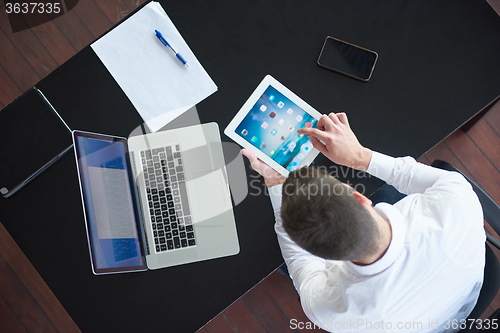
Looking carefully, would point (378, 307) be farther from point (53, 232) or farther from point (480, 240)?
point (53, 232)

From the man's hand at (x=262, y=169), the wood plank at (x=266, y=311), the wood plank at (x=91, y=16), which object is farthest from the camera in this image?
the wood plank at (x=91, y=16)

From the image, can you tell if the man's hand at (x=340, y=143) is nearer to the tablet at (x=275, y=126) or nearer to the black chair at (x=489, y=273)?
the tablet at (x=275, y=126)

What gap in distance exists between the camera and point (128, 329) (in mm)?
1119

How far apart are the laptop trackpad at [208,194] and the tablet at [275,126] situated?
150mm

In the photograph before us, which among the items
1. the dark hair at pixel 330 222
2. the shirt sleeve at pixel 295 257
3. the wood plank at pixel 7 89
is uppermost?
the wood plank at pixel 7 89

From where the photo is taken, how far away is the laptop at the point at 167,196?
1.08 m

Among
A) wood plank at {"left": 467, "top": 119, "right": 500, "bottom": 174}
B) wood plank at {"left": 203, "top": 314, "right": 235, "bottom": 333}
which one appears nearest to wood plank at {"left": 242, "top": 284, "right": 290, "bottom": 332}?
wood plank at {"left": 203, "top": 314, "right": 235, "bottom": 333}

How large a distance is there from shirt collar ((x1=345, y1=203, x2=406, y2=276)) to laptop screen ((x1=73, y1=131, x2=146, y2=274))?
0.67m

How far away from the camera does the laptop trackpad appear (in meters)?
1.12

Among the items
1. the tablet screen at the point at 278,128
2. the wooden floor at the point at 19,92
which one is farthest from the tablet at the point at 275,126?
the wooden floor at the point at 19,92

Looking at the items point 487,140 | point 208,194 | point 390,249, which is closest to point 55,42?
point 208,194

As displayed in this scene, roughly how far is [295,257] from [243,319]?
985mm

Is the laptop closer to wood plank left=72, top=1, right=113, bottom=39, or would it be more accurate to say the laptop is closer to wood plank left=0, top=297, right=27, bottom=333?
wood plank left=72, top=1, right=113, bottom=39

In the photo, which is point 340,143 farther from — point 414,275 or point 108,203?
point 108,203
